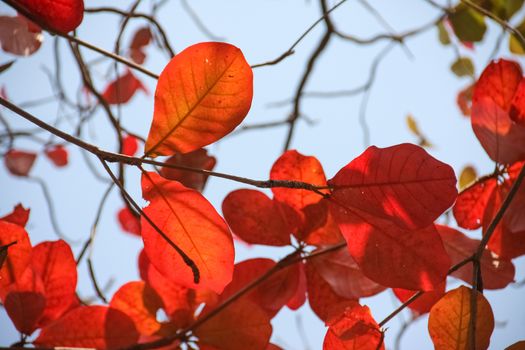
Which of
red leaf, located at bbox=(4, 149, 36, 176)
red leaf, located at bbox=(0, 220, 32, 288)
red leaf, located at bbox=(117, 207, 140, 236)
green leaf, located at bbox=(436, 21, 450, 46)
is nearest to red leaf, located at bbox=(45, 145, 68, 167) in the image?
red leaf, located at bbox=(4, 149, 36, 176)

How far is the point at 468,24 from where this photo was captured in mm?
1138

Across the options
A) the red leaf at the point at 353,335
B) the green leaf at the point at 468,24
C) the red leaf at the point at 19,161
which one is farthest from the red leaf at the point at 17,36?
the green leaf at the point at 468,24

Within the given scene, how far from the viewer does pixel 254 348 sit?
631 millimetres

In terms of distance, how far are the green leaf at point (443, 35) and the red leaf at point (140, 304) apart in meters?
1.06

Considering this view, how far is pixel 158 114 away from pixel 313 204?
281 mm

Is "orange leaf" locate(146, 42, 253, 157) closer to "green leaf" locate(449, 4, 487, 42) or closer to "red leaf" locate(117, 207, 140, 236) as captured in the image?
"red leaf" locate(117, 207, 140, 236)

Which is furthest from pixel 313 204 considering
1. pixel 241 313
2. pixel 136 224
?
pixel 136 224

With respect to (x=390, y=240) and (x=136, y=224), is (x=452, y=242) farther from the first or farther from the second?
(x=136, y=224)

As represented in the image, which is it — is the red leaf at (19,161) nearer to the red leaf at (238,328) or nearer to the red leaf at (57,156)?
the red leaf at (57,156)

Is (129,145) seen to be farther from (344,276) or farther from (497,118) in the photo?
(497,118)

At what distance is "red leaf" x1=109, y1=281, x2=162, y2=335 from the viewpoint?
731 mm

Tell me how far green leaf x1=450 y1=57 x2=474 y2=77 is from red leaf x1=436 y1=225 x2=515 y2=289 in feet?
2.37

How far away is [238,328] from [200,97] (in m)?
0.32

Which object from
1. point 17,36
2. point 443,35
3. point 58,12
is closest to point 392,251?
point 58,12
